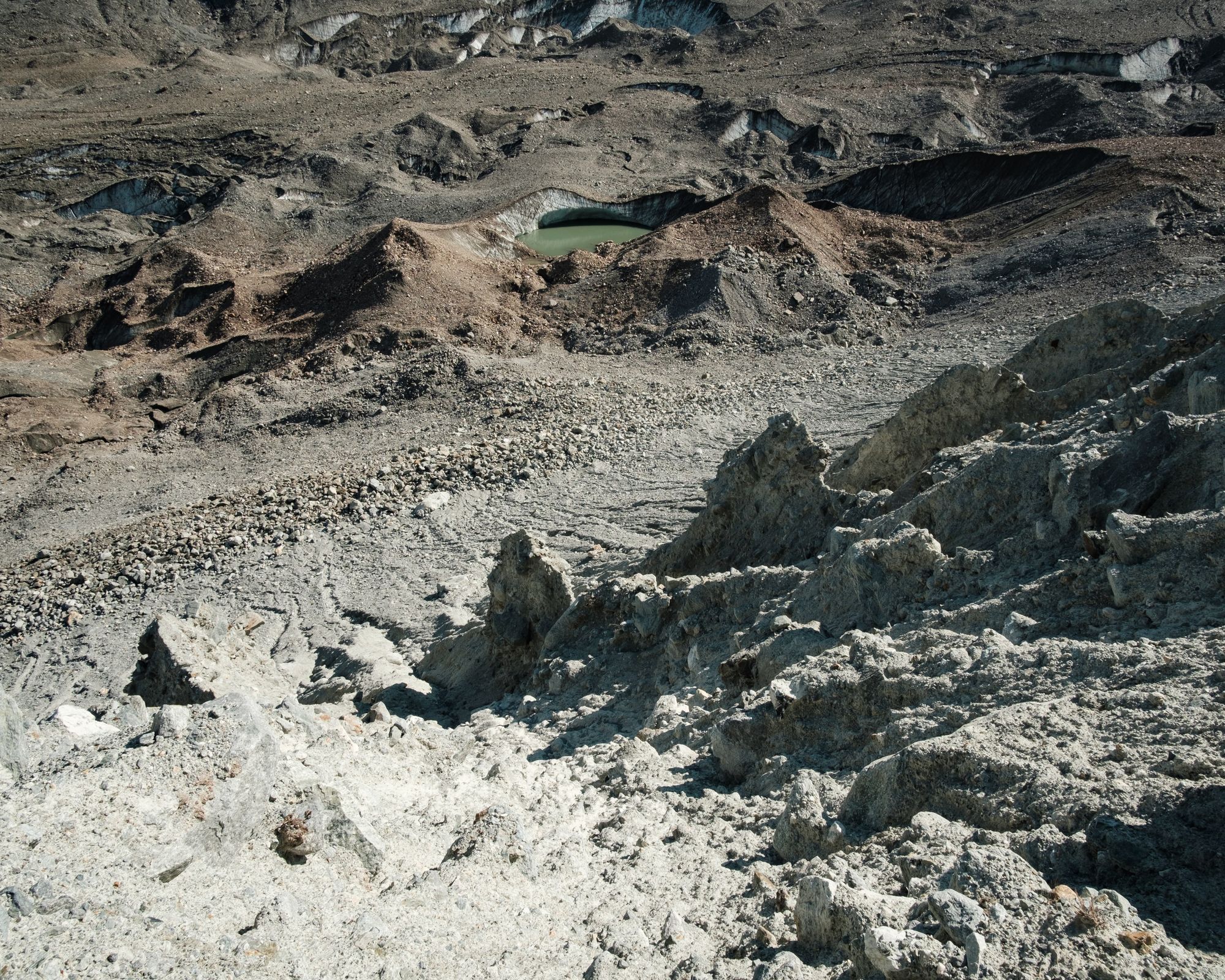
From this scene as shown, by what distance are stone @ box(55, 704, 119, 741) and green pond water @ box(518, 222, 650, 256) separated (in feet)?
71.9

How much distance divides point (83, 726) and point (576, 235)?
24572 mm

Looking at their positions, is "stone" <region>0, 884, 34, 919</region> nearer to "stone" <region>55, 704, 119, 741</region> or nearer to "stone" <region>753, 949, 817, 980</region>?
"stone" <region>55, 704, 119, 741</region>

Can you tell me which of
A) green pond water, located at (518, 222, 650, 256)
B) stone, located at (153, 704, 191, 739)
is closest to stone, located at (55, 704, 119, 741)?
stone, located at (153, 704, 191, 739)

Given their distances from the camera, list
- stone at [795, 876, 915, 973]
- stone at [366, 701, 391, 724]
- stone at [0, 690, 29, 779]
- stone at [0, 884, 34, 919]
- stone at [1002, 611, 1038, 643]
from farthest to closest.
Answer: stone at [366, 701, 391, 724]
stone at [1002, 611, 1038, 643]
stone at [0, 690, 29, 779]
stone at [0, 884, 34, 919]
stone at [795, 876, 915, 973]

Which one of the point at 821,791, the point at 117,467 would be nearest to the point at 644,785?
the point at 821,791

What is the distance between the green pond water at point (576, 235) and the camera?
27.0m

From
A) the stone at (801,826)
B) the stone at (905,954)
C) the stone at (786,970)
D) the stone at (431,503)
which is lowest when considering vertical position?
the stone at (431,503)

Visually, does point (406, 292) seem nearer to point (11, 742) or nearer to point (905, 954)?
point (11, 742)

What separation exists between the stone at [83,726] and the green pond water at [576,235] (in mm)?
21923

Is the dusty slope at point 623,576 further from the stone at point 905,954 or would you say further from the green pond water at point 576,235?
the green pond water at point 576,235

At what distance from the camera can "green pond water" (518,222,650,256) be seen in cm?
2700

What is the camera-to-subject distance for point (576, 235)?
2808 cm

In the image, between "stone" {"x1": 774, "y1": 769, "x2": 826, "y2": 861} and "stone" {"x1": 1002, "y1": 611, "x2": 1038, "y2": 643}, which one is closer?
"stone" {"x1": 774, "y1": 769, "x2": 826, "y2": 861}

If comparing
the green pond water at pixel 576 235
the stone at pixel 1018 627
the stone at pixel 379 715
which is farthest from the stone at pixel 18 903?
the green pond water at pixel 576 235
